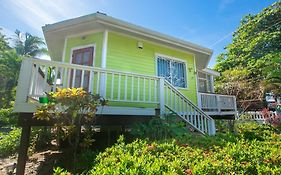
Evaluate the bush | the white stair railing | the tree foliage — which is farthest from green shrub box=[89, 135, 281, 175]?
the tree foliage

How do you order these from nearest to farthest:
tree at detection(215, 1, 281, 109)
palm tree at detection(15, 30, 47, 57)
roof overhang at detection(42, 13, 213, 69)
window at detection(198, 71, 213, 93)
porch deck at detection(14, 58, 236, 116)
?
1. porch deck at detection(14, 58, 236, 116)
2. roof overhang at detection(42, 13, 213, 69)
3. window at detection(198, 71, 213, 93)
4. tree at detection(215, 1, 281, 109)
5. palm tree at detection(15, 30, 47, 57)

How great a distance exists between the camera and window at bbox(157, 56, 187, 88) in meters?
8.42

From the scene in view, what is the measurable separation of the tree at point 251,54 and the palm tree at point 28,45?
876 inches

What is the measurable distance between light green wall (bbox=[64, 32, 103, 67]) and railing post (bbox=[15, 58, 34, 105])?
9.00 ft

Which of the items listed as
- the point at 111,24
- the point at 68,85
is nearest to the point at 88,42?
the point at 111,24

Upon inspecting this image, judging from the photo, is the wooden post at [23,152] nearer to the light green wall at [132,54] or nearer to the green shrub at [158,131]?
the green shrub at [158,131]

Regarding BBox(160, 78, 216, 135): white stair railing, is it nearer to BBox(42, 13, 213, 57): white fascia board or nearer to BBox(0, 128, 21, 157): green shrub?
BBox(42, 13, 213, 57): white fascia board

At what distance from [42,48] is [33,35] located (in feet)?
6.78

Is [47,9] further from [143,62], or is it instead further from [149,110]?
[149,110]

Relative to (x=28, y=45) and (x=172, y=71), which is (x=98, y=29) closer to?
(x=172, y=71)

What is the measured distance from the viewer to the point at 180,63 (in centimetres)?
905

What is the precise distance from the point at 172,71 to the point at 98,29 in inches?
141

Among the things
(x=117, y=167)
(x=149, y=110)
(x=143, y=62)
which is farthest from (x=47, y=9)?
(x=117, y=167)

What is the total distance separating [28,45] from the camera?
81.4 ft
